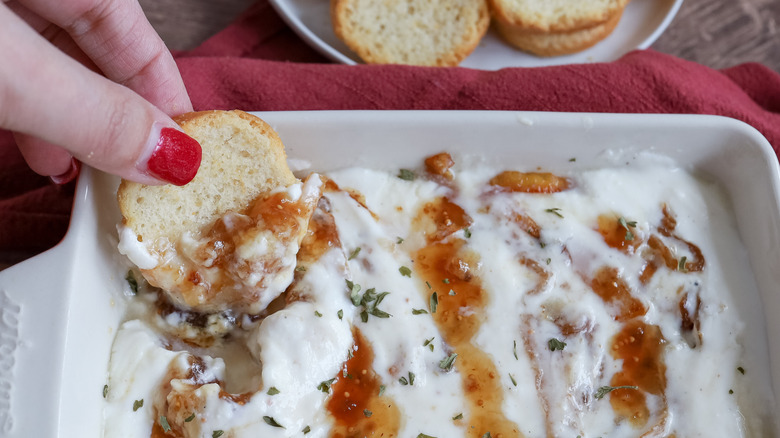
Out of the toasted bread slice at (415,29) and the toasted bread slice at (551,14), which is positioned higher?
the toasted bread slice at (551,14)

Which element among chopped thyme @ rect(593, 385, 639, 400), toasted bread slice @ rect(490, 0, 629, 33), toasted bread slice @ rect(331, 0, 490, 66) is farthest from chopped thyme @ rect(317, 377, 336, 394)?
toasted bread slice @ rect(490, 0, 629, 33)

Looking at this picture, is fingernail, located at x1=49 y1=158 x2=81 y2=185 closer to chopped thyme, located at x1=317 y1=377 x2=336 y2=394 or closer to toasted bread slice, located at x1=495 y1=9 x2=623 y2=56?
chopped thyme, located at x1=317 y1=377 x2=336 y2=394

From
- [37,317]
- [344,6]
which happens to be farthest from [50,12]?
[344,6]

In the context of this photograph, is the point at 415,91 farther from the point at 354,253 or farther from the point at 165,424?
the point at 165,424

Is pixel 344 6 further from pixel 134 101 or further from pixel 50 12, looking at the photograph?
pixel 134 101

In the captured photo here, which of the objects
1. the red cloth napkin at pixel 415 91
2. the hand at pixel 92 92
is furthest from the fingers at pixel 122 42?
the red cloth napkin at pixel 415 91

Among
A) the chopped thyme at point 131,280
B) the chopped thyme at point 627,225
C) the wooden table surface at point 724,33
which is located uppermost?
the wooden table surface at point 724,33

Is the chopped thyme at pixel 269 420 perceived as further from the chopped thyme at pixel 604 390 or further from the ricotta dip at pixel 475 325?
the chopped thyme at pixel 604 390
